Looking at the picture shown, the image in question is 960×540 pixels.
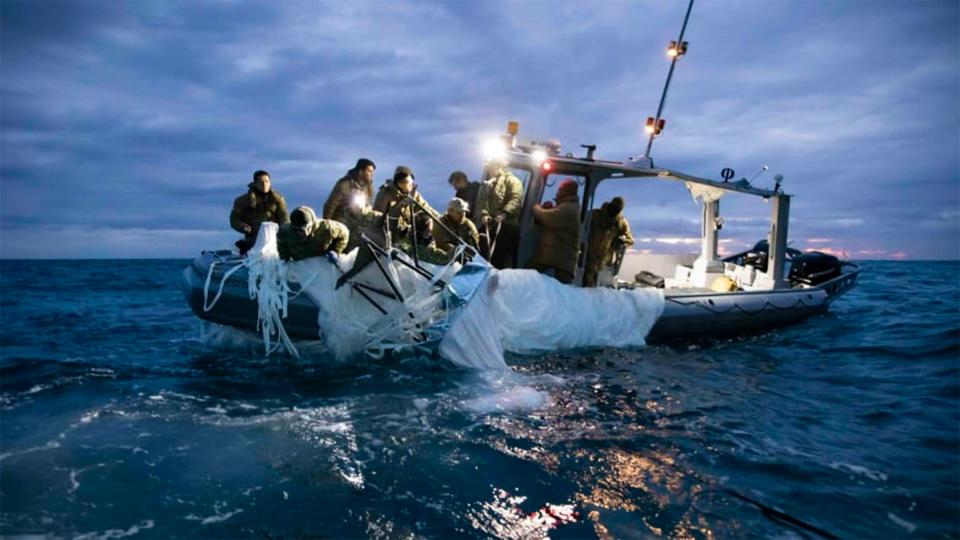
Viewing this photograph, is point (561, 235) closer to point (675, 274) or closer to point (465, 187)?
point (465, 187)

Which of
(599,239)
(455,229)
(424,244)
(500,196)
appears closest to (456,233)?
(455,229)

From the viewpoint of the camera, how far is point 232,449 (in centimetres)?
374

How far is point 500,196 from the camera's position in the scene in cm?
755

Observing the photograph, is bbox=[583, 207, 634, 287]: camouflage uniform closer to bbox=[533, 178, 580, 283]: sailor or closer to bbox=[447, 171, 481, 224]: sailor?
bbox=[533, 178, 580, 283]: sailor

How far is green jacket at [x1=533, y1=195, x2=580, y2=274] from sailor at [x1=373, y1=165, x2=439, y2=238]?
1740mm

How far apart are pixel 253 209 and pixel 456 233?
9.69 feet

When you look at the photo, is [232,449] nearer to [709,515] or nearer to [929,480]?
[709,515]

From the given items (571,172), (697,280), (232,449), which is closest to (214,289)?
(232,449)

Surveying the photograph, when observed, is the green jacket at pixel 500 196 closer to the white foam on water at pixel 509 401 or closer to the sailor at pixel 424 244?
the sailor at pixel 424 244

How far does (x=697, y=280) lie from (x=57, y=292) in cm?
2068

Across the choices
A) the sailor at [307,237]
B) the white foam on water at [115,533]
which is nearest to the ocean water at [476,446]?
the white foam on water at [115,533]

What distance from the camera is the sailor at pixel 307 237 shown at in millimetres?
5633

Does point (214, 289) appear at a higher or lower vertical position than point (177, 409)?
higher

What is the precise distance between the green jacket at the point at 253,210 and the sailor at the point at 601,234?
453 centimetres
